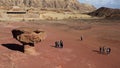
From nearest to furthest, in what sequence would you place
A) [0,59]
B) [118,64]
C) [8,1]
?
1. [0,59]
2. [118,64]
3. [8,1]

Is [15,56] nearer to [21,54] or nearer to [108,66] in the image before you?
[21,54]

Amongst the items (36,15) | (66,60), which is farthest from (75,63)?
(36,15)

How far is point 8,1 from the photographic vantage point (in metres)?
178

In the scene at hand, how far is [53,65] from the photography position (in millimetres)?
23750

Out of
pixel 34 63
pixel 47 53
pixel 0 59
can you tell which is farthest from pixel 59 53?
pixel 0 59

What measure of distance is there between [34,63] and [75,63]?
4.25 metres

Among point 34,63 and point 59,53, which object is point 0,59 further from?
point 59,53

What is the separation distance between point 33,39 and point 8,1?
156m

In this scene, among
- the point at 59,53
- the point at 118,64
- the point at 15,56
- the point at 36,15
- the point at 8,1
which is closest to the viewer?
the point at 15,56

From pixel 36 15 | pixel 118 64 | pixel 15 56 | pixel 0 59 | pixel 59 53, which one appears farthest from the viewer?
pixel 36 15

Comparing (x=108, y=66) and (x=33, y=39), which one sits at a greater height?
(x=33, y=39)

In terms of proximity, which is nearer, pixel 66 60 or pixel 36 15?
pixel 66 60

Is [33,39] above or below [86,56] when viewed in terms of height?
above

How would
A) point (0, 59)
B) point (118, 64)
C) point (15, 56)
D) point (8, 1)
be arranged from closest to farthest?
point (0, 59)
point (15, 56)
point (118, 64)
point (8, 1)
